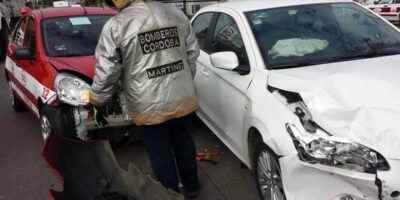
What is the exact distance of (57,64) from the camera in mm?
5566

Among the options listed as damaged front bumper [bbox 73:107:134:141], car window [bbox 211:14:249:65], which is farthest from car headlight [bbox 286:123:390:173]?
damaged front bumper [bbox 73:107:134:141]

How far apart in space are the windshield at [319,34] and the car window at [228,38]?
175 millimetres

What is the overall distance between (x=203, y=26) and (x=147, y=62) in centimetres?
229

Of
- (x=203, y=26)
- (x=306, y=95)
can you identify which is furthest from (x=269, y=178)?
Result: (x=203, y=26)

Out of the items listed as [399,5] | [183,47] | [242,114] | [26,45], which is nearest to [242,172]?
[242,114]

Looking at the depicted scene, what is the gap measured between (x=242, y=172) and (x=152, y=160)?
1.26 metres

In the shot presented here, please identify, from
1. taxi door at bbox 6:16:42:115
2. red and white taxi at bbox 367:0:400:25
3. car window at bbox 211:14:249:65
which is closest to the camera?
car window at bbox 211:14:249:65

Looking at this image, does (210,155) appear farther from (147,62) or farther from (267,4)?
(147,62)

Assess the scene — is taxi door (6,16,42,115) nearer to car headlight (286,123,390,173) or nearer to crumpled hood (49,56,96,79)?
crumpled hood (49,56,96,79)

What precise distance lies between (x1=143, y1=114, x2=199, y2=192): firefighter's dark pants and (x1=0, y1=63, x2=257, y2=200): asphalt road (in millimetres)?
342

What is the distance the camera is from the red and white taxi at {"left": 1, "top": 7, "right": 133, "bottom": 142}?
16.9 ft

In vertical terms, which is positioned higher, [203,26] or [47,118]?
[203,26]

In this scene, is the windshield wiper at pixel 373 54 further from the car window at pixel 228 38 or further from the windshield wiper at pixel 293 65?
the car window at pixel 228 38

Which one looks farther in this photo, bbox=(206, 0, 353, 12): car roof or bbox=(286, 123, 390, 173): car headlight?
bbox=(206, 0, 353, 12): car roof
